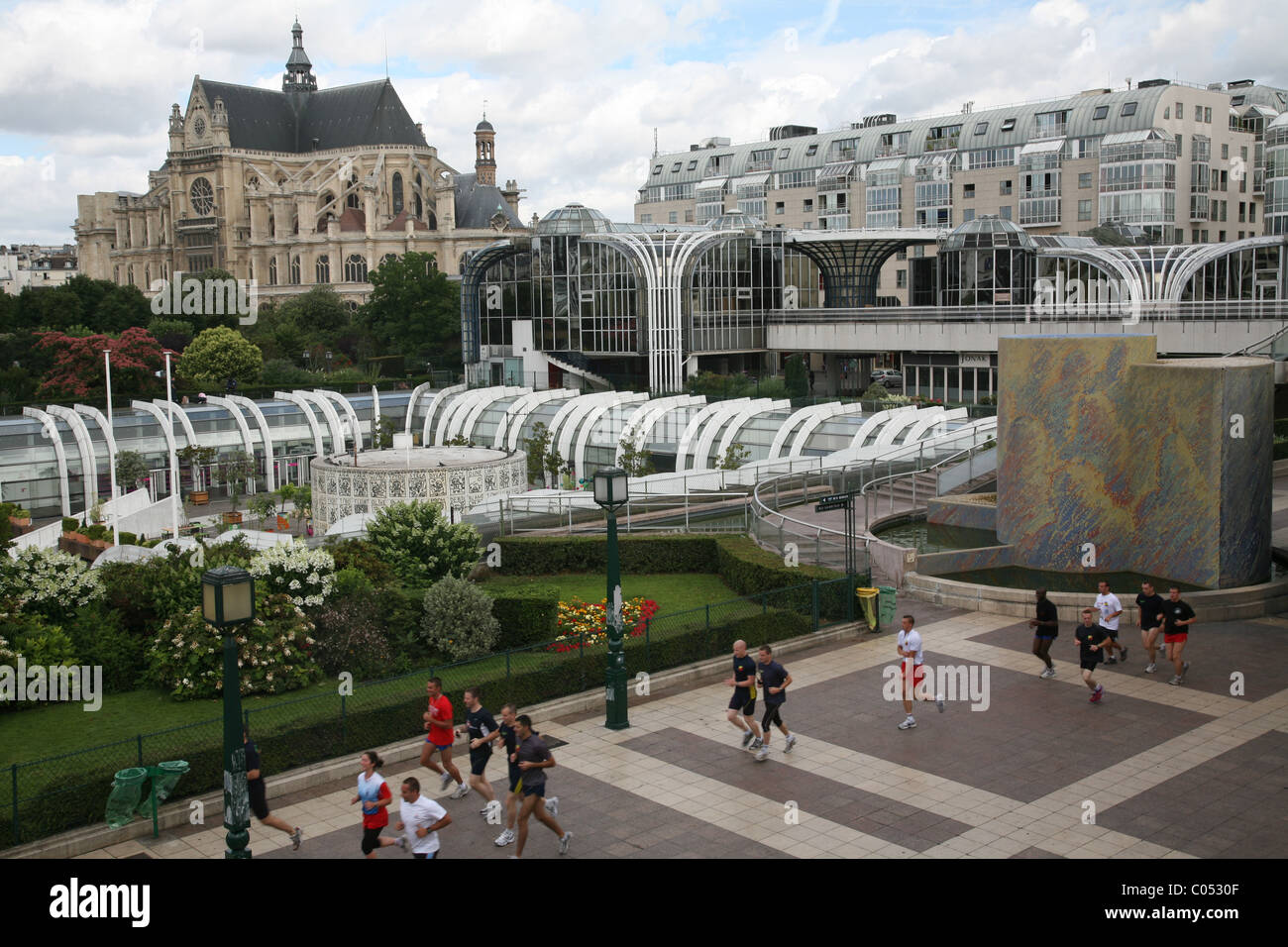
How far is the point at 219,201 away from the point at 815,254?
73671 millimetres

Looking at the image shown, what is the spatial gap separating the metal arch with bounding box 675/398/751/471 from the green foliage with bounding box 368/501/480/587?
17.2m

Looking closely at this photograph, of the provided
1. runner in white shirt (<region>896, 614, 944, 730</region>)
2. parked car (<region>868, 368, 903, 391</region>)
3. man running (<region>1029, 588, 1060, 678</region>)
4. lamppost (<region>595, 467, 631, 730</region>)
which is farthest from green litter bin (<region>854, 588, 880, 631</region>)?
parked car (<region>868, 368, 903, 391</region>)

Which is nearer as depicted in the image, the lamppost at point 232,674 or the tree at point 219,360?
the lamppost at point 232,674

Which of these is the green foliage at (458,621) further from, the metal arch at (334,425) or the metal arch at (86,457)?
the metal arch at (334,425)

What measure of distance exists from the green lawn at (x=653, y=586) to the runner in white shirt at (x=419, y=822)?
33.4ft

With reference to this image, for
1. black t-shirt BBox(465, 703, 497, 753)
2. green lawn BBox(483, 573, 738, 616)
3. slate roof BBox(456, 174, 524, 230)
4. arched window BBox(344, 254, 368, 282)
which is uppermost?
slate roof BBox(456, 174, 524, 230)

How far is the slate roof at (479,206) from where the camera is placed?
121188 millimetres

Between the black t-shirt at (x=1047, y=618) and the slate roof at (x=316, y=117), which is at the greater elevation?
the slate roof at (x=316, y=117)

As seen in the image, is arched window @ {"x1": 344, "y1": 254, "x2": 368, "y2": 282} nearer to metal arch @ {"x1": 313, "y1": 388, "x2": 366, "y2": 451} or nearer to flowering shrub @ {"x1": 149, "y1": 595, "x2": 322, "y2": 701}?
metal arch @ {"x1": 313, "y1": 388, "x2": 366, "y2": 451}

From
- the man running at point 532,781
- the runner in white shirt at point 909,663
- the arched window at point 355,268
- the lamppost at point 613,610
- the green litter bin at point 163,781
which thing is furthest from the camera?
the arched window at point 355,268

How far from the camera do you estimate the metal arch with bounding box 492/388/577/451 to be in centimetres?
4775

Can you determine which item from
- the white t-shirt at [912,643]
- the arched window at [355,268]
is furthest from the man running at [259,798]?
the arched window at [355,268]
